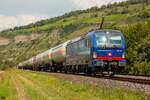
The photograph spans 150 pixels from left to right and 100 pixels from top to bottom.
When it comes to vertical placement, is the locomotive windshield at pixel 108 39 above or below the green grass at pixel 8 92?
above

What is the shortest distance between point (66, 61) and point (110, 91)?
85.7ft

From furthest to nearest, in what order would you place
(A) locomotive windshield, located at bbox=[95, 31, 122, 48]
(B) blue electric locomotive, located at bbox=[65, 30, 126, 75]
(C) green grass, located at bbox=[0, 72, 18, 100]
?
(A) locomotive windshield, located at bbox=[95, 31, 122, 48] < (B) blue electric locomotive, located at bbox=[65, 30, 126, 75] < (C) green grass, located at bbox=[0, 72, 18, 100]

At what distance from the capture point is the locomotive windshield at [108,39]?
33156mm

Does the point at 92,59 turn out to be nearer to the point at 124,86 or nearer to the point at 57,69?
the point at 124,86

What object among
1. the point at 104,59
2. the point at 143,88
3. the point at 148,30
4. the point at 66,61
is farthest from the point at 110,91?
the point at 148,30

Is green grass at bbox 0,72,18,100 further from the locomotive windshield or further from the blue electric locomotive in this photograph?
the locomotive windshield

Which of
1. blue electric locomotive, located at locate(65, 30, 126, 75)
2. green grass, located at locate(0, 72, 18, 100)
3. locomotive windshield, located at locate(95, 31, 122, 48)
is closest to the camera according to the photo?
→ green grass, located at locate(0, 72, 18, 100)

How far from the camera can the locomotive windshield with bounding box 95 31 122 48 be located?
33.2m

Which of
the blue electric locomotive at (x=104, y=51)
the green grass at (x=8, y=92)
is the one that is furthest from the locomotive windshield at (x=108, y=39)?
the green grass at (x=8, y=92)

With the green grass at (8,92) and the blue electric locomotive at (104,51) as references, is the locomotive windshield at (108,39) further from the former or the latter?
the green grass at (8,92)

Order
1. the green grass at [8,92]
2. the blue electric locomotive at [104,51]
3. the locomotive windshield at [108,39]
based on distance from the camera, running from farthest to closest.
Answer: the locomotive windshield at [108,39]
the blue electric locomotive at [104,51]
the green grass at [8,92]

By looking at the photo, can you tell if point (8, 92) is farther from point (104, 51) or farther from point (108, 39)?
point (108, 39)

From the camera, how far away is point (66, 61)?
4800 centimetres

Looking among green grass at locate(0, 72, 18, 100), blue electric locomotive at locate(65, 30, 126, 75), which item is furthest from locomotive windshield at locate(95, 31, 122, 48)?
green grass at locate(0, 72, 18, 100)
